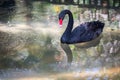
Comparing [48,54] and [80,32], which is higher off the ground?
[80,32]

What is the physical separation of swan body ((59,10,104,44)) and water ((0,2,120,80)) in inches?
5.9

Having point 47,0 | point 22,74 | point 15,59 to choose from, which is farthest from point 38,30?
point 47,0

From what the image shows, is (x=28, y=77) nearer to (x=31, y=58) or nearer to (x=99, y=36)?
(x=31, y=58)

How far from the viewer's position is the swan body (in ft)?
32.2

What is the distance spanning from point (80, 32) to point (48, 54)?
4.23 ft

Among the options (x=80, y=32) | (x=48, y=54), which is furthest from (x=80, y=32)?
(x=48, y=54)

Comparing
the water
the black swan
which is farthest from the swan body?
the water

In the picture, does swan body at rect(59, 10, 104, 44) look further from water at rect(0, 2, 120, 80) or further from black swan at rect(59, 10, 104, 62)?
water at rect(0, 2, 120, 80)

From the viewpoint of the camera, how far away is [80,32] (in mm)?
10047

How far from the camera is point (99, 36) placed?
1045 cm

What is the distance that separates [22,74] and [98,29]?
10.6 ft

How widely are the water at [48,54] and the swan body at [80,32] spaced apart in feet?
0.49

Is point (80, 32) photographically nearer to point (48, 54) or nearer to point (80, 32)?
point (80, 32)

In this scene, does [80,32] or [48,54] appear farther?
[80,32]
